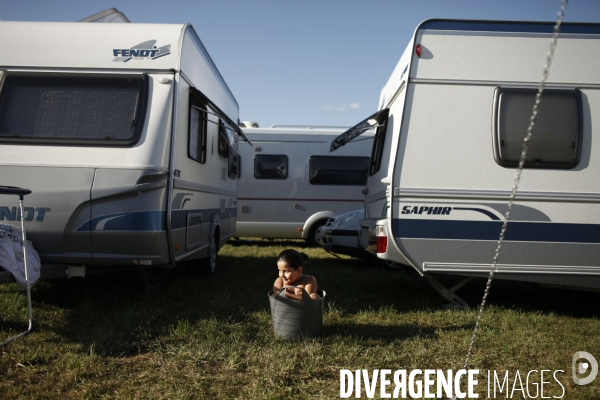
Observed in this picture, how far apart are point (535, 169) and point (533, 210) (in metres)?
0.39

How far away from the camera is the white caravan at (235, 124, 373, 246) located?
36.1 feet

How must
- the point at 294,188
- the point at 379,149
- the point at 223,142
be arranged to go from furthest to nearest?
the point at 294,188 → the point at 223,142 → the point at 379,149

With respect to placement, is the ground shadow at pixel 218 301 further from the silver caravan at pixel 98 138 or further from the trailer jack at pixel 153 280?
the silver caravan at pixel 98 138

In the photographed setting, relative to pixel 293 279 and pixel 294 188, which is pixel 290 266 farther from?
pixel 294 188

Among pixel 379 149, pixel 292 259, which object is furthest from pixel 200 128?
pixel 292 259

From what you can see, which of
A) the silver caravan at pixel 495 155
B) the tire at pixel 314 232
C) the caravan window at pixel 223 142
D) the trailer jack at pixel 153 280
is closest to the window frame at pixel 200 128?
the caravan window at pixel 223 142

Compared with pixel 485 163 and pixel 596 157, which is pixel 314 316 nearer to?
pixel 485 163

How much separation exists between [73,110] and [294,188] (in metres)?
6.57

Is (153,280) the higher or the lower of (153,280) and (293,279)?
the lower

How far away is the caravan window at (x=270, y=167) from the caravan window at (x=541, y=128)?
6654 millimetres

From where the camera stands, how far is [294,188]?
435 inches

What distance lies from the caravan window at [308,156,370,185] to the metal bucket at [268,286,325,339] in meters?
7.16

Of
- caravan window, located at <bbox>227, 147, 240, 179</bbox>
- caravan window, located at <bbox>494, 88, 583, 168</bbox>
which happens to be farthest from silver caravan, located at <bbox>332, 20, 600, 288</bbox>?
caravan window, located at <bbox>227, 147, 240, 179</bbox>

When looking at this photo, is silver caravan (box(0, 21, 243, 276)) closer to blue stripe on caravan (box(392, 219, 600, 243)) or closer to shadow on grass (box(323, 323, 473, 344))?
shadow on grass (box(323, 323, 473, 344))
